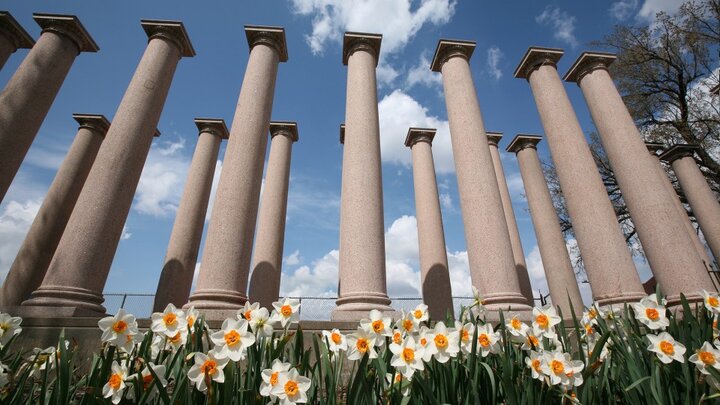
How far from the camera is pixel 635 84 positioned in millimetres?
80438

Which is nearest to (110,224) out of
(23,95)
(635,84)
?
(23,95)

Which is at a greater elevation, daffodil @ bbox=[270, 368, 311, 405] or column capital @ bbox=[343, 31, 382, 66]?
column capital @ bbox=[343, 31, 382, 66]

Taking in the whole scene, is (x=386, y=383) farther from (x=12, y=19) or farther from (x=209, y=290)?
(x=12, y=19)

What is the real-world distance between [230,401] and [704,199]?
83997mm

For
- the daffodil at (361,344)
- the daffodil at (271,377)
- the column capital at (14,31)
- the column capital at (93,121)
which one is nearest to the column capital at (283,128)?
the column capital at (93,121)

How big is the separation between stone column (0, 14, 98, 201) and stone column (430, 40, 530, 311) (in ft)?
149

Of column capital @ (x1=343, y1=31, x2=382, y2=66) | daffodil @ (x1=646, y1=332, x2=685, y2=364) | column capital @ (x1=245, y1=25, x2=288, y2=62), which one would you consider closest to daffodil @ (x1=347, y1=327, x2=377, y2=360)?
daffodil @ (x1=646, y1=332, x2=685, y2=364)

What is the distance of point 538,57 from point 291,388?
173 feet

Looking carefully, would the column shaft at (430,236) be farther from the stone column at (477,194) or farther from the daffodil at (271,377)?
the daffodil at (271,377)

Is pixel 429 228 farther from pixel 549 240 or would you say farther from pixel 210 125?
pixel 210 125

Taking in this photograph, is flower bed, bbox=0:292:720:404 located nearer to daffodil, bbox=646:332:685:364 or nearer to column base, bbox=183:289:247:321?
daffodil, bbox=646:332:685:364

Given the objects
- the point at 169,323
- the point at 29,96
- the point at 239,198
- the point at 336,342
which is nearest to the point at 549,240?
the point at 239,198

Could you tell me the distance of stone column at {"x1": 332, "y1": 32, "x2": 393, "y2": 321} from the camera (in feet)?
98.6

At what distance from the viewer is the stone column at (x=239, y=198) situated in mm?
30797
